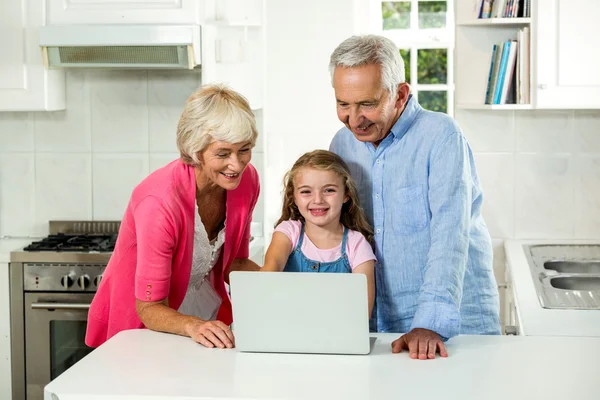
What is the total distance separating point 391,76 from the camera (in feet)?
7.02

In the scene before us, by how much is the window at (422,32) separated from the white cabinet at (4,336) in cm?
227

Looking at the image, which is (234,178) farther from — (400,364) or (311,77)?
(311,77)

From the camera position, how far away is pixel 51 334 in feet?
11.7

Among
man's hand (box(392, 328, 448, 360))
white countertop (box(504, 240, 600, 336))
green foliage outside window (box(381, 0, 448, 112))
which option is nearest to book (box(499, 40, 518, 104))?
green foliage outside window (box(381, 0, 448, 112))

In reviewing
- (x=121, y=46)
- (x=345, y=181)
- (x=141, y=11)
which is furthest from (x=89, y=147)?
(x=345, y=181)

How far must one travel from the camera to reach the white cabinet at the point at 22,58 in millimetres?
3561

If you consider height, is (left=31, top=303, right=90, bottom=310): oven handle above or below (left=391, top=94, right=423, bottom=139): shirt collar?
below

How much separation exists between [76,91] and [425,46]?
5.97 ft

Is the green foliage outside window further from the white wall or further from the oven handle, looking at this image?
the oven handle

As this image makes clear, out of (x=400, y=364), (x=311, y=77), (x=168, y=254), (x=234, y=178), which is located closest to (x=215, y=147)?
(x=234, y=178)

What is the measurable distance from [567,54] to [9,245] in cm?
250


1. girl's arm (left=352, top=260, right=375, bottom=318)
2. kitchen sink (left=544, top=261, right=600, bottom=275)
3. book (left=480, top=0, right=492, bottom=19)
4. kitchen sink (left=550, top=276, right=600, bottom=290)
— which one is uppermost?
book (left=480, top=0, right=492, bottom=19)

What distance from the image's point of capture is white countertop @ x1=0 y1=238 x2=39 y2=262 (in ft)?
11.5

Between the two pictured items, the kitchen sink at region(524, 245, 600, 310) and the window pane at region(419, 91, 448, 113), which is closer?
the kitchen sink at region(524, 245, 600, 310)
